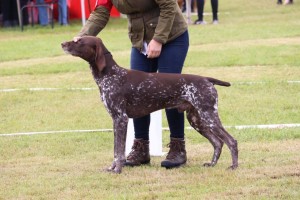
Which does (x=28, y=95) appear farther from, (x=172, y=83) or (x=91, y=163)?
(x=172, y=83)

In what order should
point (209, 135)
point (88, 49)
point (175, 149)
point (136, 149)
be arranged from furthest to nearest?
point (136, 149)
point (175, 149)
point (209, 135)
point (88, 49)

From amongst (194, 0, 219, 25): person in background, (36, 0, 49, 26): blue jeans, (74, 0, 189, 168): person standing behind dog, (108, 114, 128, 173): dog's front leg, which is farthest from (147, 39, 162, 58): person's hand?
(36, 0, 49, 26): blue jeans

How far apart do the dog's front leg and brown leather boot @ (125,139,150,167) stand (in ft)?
1.06

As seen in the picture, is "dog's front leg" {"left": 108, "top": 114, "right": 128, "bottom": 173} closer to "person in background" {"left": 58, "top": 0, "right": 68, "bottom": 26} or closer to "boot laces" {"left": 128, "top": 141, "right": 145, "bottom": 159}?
"boot laces" {"left": 128, "top": 141, "right": 145, "bottom": 159}

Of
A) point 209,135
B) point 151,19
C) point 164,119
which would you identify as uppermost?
point 151,19

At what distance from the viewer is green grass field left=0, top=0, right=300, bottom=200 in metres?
6.95

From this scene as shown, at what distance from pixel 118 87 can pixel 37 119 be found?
A: 4.34 meters

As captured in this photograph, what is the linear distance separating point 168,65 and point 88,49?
0.74 meters

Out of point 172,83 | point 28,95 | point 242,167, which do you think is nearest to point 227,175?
point 242,167

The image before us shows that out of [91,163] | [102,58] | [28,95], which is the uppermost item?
[102,58]

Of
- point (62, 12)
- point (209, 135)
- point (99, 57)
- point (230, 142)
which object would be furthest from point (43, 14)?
point (230, 142)

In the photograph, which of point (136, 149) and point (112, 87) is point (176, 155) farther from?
point (112, 87)

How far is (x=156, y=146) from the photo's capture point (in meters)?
8.44

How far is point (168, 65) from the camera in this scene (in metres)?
7.65
